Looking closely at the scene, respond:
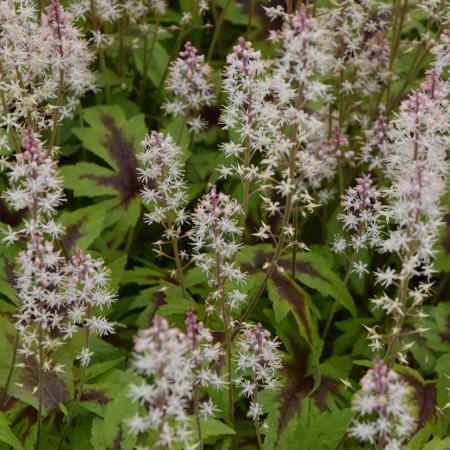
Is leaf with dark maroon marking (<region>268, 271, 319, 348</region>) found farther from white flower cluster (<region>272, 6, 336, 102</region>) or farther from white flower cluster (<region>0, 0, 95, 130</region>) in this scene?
white flower cluster (<region>0, 0, 95, 130</region>)

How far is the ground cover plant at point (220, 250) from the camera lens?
10.3 ft

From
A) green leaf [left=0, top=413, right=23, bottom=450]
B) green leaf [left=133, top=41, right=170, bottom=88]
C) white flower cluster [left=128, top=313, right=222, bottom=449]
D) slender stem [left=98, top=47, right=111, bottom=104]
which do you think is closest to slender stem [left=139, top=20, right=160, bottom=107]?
green leaf [left=133, top=41, right=170, bottom=88]

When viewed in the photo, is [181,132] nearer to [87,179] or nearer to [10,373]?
[87,179]

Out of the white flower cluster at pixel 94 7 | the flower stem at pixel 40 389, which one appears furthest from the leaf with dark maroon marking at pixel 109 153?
the flower stem at pixel 40 389

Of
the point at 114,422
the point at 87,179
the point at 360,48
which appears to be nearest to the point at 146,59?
the point at 87,179

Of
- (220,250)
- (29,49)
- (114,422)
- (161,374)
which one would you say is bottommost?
(114,422)

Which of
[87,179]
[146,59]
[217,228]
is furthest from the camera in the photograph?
[146,59]

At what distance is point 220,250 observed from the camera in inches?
143

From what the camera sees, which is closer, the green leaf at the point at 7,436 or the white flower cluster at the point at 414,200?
the white flower cluster at the point at 414,200

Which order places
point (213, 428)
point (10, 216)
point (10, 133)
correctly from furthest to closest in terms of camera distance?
point (10, 216) → point (10, 133) → point (213, 428)

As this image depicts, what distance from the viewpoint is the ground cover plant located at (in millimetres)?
3127

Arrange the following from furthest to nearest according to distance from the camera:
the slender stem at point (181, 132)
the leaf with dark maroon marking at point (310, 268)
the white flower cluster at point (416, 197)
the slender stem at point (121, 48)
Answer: the slender stem at point (121, 48), the slender stem at point (181, 132), the leaf with dark maroon marking at point (310, 268), the white flower cluster at point (416, 197)

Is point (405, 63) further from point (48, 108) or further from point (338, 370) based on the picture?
point (48, 108)

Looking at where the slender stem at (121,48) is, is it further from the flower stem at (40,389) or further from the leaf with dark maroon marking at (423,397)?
the leaf with dark maroon marking at (423,397)
